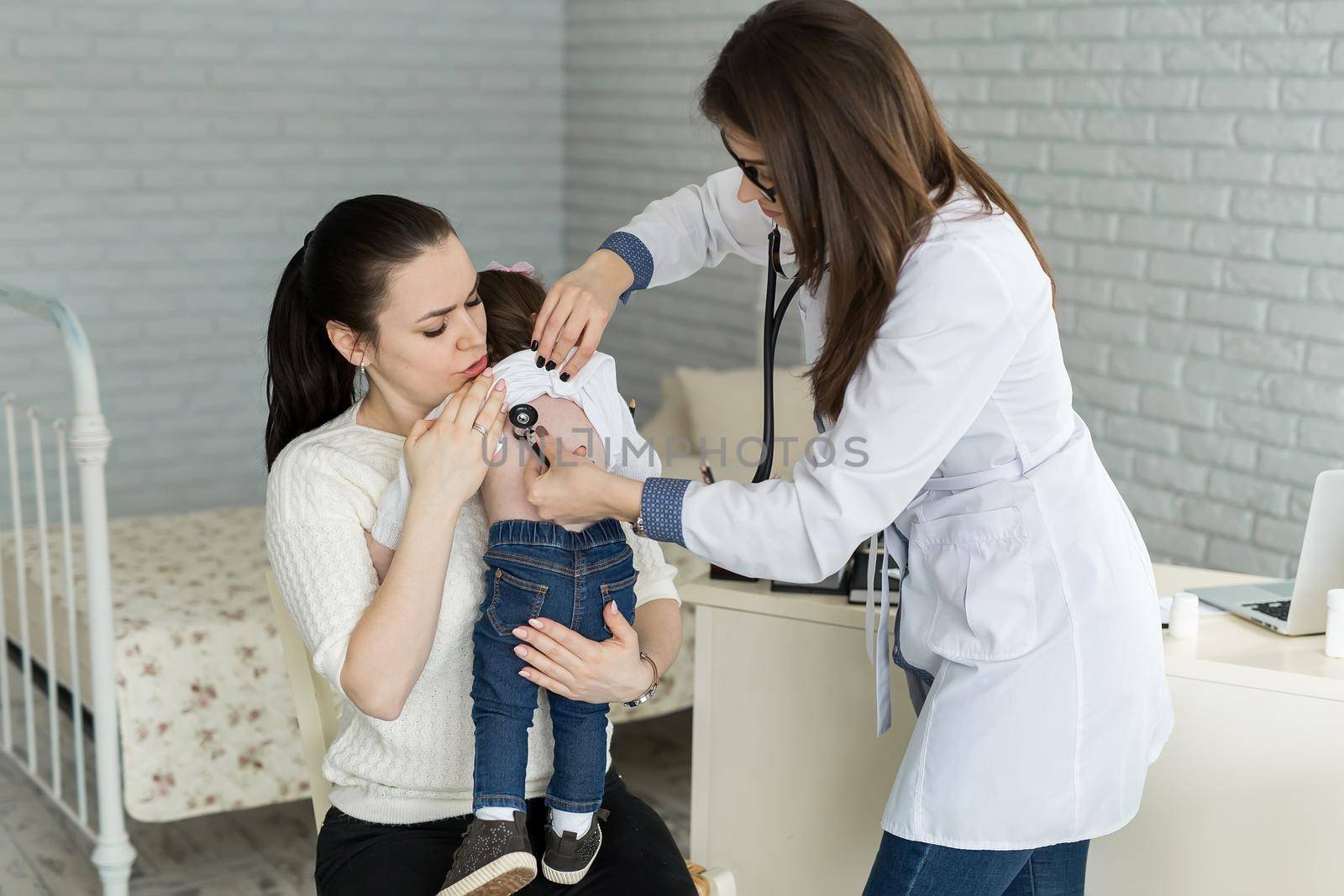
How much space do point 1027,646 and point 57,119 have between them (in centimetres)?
361

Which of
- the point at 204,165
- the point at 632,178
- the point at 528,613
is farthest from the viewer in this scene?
the point at 632,178

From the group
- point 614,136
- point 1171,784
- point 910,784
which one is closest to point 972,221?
point 910,784

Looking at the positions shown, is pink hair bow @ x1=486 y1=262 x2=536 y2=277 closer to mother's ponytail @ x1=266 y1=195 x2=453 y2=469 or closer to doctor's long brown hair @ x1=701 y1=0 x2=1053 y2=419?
mother's ponytail @ x1=266 y1=195 x2=453 y2=469

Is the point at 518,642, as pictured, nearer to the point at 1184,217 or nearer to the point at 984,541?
the point at 984,541

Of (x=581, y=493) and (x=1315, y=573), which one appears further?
(x=1315, y=573)

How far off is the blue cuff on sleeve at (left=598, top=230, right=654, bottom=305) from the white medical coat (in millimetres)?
303

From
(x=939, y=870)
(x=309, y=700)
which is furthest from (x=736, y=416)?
(x=939, y=870)

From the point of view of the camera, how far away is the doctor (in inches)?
45.3

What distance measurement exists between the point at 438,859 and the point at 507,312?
2.05 feet

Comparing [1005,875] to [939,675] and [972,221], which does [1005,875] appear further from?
[972,221]

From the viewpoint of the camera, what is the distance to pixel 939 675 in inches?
51.6

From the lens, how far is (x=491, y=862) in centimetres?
130

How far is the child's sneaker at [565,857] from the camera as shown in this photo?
1.39 m

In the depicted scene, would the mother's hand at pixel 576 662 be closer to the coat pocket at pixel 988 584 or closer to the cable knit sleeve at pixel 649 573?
the cable knit sleeve at pixel 649 573
